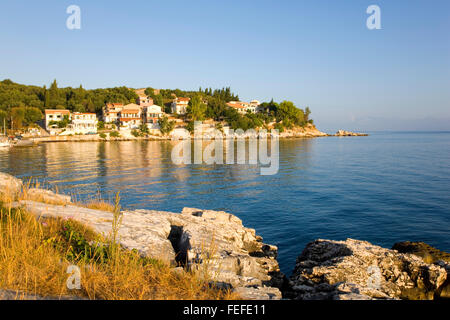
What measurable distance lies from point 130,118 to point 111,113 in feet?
31.3

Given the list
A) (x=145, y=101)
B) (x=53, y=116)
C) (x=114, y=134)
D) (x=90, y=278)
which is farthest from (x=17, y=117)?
(x=90, y=278)

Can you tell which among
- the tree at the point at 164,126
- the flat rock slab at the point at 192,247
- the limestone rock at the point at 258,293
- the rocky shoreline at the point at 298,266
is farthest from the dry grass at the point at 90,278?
the tree at the point at 164,126

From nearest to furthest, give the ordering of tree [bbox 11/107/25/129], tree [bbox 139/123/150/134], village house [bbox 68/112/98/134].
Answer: tree [bbox 11/107/25/129]
village house [bbox 68/112/98/134]
tree [bbox 139/123/150/134]

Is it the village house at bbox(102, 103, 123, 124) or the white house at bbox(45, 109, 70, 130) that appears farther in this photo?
the village house at bbox(102, 103, 123, 124)

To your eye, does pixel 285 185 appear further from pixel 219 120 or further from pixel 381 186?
pixel 219 120

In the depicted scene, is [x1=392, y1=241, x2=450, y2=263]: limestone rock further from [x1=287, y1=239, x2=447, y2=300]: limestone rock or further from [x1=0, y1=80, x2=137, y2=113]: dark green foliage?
[x1=0, y1=80, x2=137, y2=113]: dark green foliage

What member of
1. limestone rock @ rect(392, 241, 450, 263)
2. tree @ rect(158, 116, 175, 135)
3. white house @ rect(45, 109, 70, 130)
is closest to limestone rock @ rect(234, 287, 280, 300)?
limestone rock @ rect(392, 241, 450, 263)

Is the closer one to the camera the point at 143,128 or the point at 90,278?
the point at 90,278

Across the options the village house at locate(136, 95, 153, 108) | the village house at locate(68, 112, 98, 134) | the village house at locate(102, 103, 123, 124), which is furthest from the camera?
the village house at locate(136, 95, 153, 108)

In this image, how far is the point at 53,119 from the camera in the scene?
4107 inches

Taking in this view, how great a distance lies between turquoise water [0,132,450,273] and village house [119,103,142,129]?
73.4 meters

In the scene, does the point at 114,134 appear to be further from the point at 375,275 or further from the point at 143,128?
the point at 375,275

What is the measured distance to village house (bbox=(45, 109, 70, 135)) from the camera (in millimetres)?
101300

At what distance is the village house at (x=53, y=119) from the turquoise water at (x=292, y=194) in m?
64.3
